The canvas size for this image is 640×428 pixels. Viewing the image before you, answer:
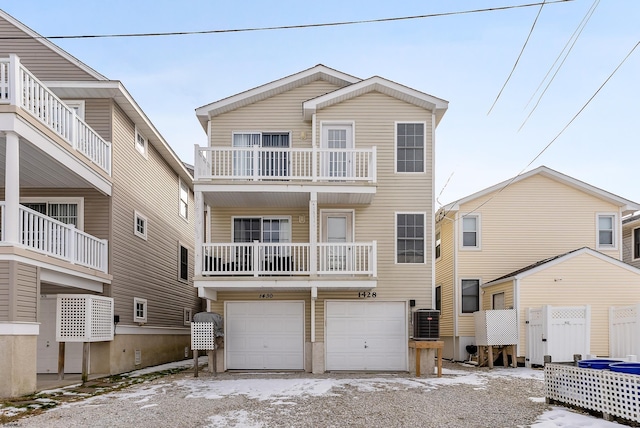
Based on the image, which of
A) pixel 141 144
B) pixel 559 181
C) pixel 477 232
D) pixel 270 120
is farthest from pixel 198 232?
pixel 559 181

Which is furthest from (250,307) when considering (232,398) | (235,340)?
(232,398)

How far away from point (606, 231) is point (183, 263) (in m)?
17.3

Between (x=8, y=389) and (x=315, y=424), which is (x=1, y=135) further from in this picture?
(x=315, y=424)

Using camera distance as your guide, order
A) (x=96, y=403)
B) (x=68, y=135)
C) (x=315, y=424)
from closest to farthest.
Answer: (x=315, y=424) < (x=96, y=403) < (x=68, y=135)

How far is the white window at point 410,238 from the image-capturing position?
59.5ft

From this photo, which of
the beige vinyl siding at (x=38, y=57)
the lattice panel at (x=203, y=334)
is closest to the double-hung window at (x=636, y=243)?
the lattice panel at (x=203, y=334)

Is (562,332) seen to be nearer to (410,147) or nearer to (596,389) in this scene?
(410,147)

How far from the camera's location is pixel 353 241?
18.1 meters

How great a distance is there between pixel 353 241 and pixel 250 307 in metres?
3.73

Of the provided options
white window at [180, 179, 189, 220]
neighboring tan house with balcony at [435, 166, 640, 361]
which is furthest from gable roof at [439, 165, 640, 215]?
white window at [180, 179, 189, 220]

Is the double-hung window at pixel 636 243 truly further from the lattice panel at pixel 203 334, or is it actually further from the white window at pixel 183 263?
the white window at pixel 183 263

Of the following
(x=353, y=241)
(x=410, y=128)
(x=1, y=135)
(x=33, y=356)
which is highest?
(x=410, y=128)

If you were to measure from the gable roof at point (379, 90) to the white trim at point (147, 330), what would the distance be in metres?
8.49

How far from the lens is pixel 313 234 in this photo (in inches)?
664
